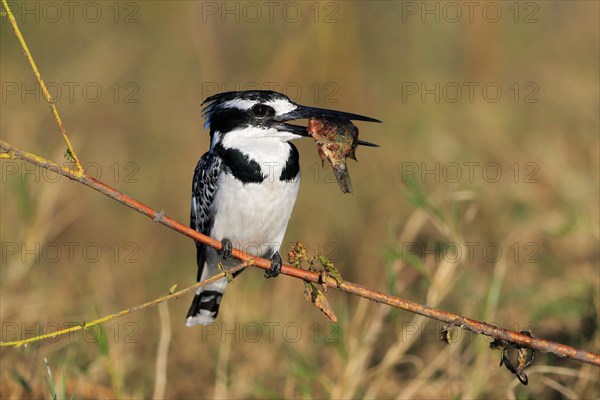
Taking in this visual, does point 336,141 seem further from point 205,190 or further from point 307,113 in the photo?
point 205,190

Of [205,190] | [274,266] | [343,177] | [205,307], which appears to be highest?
[343,177]

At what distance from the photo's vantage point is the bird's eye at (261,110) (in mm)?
3430

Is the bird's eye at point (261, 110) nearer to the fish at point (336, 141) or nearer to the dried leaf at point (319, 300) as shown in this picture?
the fish at point (336, 141)

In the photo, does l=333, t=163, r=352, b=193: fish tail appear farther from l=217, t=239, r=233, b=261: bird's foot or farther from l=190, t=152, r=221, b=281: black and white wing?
l=190, t=152, r=221, b=281: black and white wing

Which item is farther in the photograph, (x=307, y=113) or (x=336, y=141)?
(x=307, y=113)

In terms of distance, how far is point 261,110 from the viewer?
3441 millimetres

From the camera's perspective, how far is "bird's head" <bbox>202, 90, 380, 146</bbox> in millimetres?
3391

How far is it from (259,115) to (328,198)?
287cm

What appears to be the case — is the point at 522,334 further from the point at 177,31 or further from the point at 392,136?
the point at 177,31

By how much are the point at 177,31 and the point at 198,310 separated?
5.26 metres

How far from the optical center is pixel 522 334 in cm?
256

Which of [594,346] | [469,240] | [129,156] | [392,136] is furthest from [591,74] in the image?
[129,156]

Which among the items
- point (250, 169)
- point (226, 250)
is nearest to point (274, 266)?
point (226, 250)

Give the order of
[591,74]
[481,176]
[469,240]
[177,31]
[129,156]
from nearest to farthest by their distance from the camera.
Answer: [469,240] → [481,176] → [591,74] → [129,156] → [177,31]
